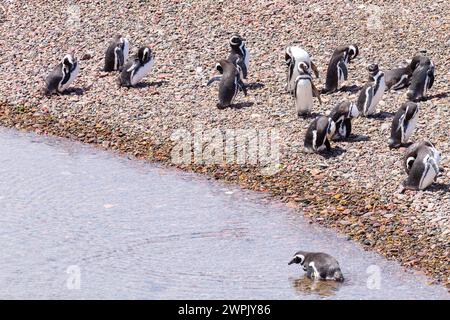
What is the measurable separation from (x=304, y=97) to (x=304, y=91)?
103 millimetres

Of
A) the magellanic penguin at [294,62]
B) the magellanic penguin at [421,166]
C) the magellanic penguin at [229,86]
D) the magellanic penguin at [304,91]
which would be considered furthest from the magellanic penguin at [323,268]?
the magellanic penguin at [294,62]

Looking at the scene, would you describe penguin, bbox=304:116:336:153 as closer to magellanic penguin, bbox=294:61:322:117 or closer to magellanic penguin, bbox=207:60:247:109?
magellanic penguin, bbox=294:61:322:117

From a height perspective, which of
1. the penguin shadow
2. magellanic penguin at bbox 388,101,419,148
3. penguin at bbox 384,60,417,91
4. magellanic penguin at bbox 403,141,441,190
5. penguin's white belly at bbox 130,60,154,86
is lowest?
the penguin shadow

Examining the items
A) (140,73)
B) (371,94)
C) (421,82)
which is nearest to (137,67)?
(140,73)

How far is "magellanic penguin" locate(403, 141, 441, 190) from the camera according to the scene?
14312mm

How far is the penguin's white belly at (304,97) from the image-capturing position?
17266mm

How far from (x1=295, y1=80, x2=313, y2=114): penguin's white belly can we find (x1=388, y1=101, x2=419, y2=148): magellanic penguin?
1719mm

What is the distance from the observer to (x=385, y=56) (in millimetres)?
19750

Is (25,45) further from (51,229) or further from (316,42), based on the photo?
(51,229)

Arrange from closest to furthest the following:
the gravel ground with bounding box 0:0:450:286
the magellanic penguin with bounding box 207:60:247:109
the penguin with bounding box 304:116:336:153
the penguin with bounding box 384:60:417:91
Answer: the gravel ground with bounding box 0:0:450:286 < the penguin with bounding box 304:116:336:153 < the magellanic penguin with bounding box 207:60:247:109 < the penguin with bounding box 384:60:417:91

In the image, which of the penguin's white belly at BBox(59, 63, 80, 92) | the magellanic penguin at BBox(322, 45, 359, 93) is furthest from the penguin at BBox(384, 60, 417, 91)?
the penguin's white belly at BBox(59, 63, 80, 92)

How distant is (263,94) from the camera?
18.5 meters

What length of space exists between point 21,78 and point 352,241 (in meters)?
8.39

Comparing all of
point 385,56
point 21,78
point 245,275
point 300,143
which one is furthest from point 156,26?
point 245,275
